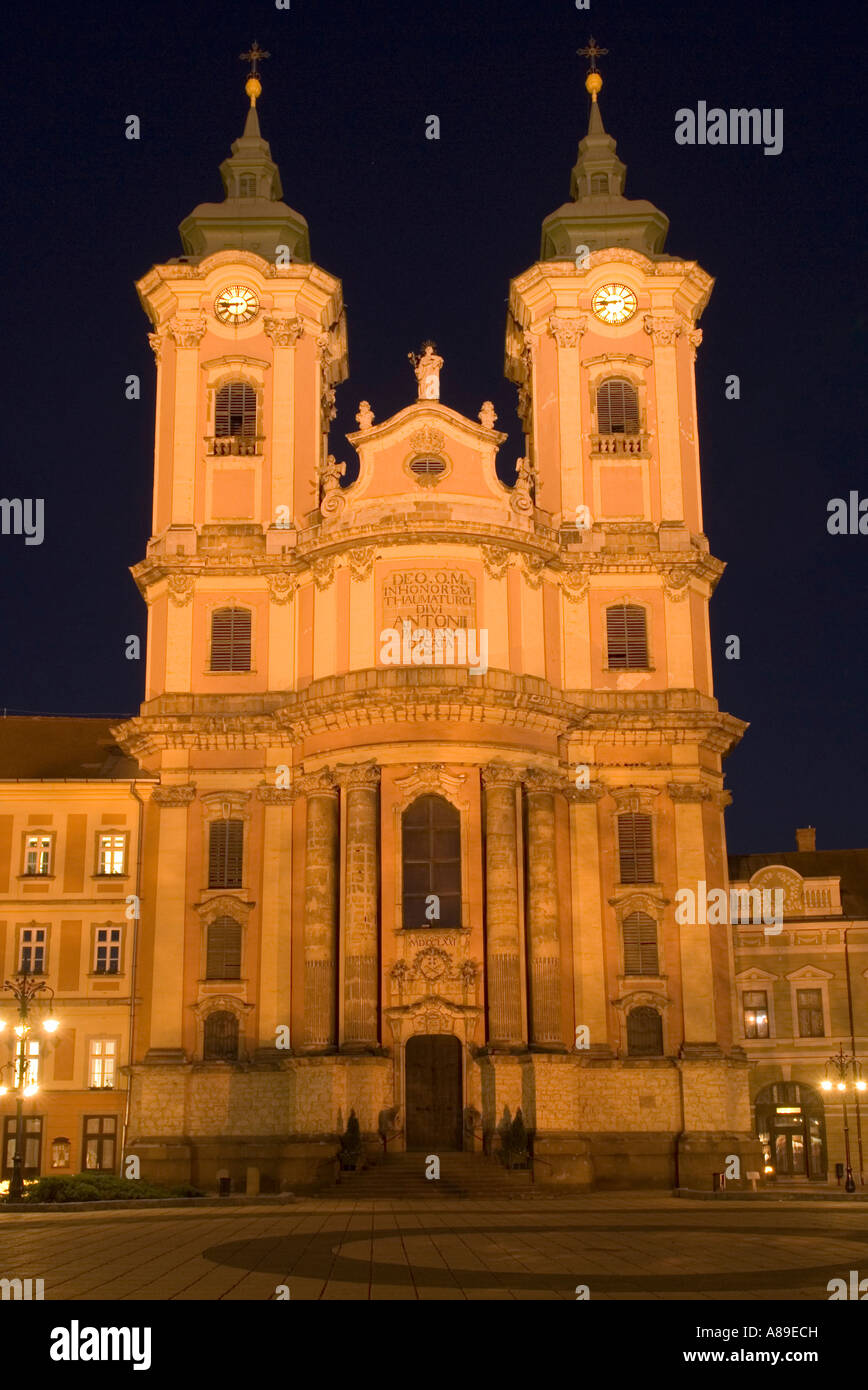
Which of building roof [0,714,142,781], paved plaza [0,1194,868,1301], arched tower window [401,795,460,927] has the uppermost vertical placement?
building roof [0,714,142,781]

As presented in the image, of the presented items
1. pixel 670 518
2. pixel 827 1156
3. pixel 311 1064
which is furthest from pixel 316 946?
pixel 827 1156

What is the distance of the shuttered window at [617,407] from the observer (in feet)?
179

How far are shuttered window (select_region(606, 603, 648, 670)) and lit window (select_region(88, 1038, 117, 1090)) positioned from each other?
19.3 m

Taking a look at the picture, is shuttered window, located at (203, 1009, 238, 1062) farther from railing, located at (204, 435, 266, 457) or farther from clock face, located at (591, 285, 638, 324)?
clock face, located at (591, 285, 638, 324)

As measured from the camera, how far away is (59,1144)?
48.6 metres

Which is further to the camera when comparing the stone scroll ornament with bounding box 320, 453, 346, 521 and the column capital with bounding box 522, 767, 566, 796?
the stone scroll ornament with bounding box 320, 453, 346, 521

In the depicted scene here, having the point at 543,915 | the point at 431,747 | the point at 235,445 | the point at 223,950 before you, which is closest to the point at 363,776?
the point at 431,747

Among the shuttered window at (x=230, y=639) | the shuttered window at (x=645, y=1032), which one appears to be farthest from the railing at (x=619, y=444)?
the shuttered window at (x=645, y=1032)

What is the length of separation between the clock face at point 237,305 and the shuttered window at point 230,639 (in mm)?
10426

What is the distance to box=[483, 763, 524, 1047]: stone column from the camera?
45.3 meters

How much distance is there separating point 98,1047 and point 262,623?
13969 millimetres

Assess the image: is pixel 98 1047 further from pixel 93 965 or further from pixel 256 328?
pixel 256 328

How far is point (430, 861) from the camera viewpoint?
155ft

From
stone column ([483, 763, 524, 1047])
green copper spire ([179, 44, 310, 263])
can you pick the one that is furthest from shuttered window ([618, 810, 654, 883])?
green copper spire ([179, 44, 310, 263])
